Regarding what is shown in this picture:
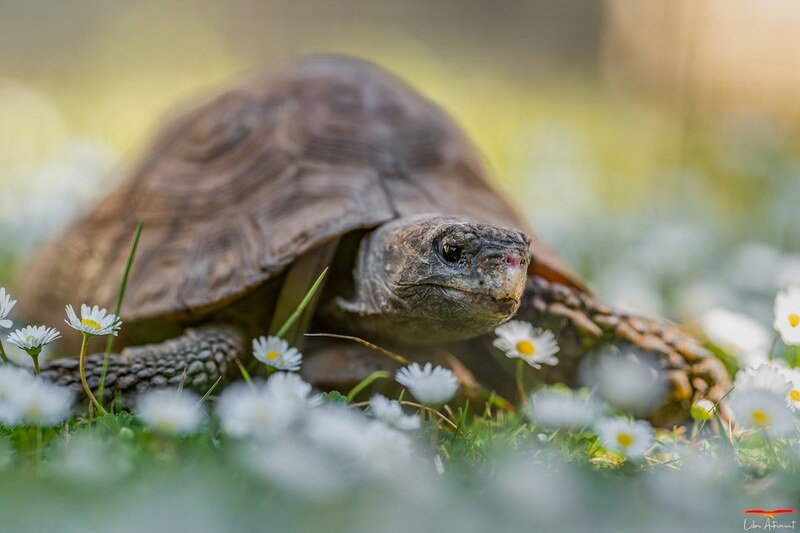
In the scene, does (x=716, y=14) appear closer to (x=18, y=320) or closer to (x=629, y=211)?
(x=629, y=211)

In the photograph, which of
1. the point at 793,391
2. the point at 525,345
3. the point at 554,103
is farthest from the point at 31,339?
the point at 554,103

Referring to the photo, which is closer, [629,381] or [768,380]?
[768,380]

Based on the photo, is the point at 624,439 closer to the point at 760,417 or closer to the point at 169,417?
the point at 760,417

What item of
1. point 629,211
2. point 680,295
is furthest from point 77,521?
point 629,211

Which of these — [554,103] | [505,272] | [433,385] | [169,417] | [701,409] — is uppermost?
[505,272]

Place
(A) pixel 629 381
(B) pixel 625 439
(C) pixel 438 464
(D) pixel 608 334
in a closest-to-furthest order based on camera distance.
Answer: (C) pixel 438 464
(B) pixel 625 439
(A) pixel 629 381
(D) pixel 608 334

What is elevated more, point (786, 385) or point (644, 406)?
point (786, 385)

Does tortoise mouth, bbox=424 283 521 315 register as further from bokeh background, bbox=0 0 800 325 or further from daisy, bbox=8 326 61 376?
bokeh background, bbox=0 0 800 325
